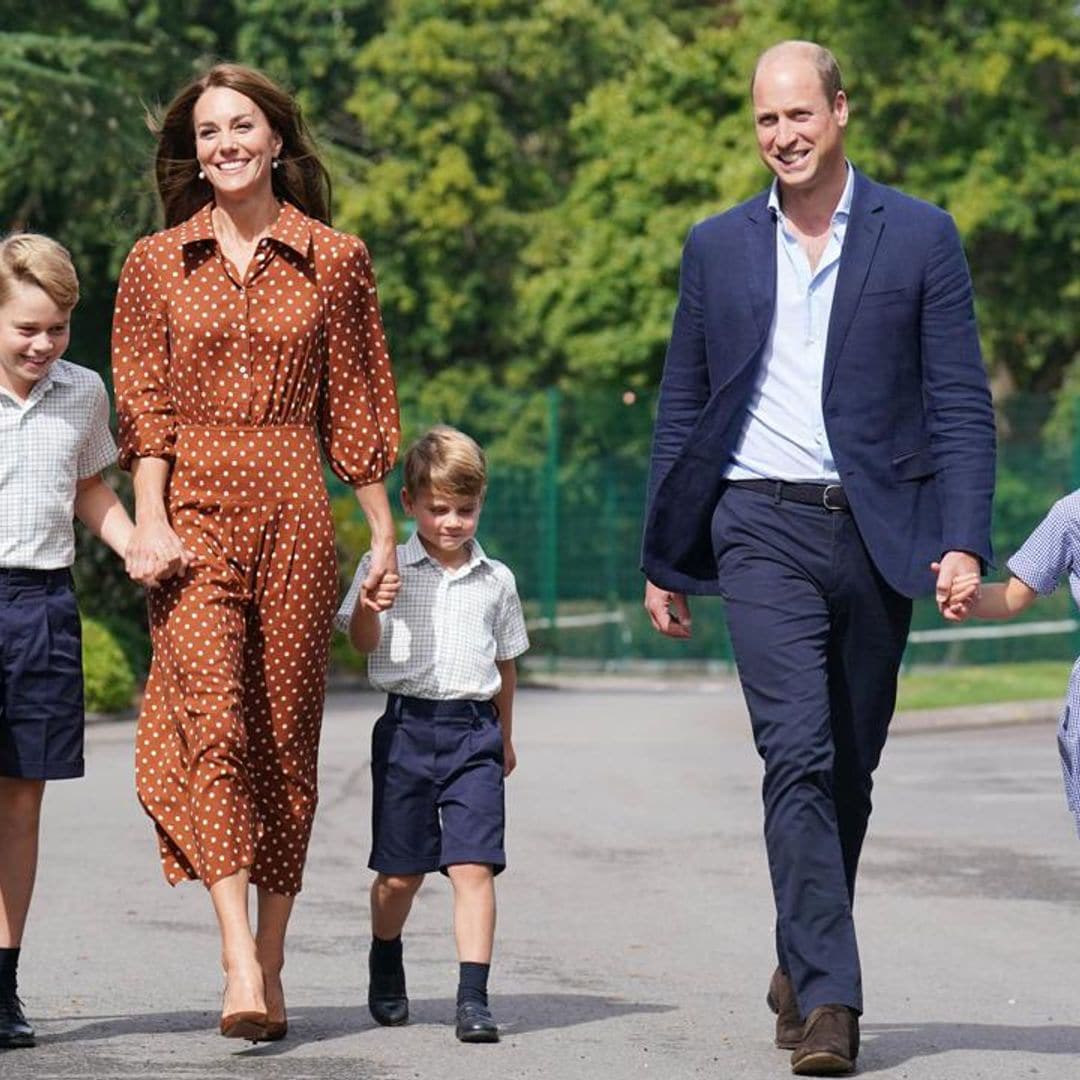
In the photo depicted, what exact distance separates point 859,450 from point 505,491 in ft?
64.4

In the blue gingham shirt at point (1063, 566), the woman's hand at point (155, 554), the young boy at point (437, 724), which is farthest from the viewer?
the young boy at point (437, 724)

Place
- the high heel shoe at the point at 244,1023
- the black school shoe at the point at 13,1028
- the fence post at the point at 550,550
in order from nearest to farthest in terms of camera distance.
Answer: the high heel shoe at the point at 244,1023 < the black school shoe at the point at 13,1028 < the fence post at the point at 550,550

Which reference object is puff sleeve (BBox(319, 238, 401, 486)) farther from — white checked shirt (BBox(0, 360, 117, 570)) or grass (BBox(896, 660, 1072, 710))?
grass (BBox(896, 660, 1072, 710))

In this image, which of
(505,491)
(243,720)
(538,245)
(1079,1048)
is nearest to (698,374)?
(243,720)

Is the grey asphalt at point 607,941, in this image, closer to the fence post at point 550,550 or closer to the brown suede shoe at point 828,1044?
the brown suede shoe at point 828,1044

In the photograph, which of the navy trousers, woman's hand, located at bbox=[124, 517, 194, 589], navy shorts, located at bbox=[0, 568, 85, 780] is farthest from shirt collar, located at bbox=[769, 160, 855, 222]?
navy shorts, located at bbox=[0, 568, 85, 780]

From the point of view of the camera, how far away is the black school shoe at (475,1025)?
6.34 m

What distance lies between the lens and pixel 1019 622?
25922 mm

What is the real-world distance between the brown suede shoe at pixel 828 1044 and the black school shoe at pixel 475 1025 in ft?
2.52

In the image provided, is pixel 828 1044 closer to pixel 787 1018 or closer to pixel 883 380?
pixel 787 1018

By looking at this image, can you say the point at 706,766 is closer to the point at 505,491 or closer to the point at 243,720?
the point at 243,720

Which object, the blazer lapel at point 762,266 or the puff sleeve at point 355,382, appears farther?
the puff sleeve at point 355,382

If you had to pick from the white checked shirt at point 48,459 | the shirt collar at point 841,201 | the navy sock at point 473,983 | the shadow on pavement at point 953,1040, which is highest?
the shirt collar at point 841,201

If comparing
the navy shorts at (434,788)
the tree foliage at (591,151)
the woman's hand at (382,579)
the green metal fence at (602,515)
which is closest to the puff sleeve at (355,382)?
the woman's hand at (382,579)
